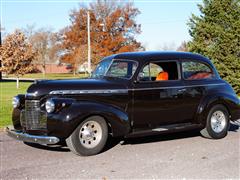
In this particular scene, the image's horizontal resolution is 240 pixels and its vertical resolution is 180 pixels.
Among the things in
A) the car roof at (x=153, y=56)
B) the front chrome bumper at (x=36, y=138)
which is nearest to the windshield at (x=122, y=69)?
the car roof at (x=153, y=56)

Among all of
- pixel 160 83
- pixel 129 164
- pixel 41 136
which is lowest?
pixel 129 164

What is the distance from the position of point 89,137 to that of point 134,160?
2.96ft

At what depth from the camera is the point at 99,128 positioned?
6.78 m

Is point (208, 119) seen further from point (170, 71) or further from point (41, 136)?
point (41, 136)

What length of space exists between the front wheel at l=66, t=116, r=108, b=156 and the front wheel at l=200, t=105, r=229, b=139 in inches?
97.3

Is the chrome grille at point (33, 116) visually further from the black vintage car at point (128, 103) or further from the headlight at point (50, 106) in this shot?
the headlight at point (50, 106)

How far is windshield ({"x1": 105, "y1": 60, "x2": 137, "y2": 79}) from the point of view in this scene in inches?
295

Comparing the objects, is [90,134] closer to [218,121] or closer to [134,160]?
[134,160]

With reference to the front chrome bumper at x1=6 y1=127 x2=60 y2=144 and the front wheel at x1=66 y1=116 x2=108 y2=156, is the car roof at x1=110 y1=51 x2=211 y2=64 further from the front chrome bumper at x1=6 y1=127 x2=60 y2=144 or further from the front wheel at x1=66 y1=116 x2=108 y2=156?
the front chrome bumper at x1=6 y1=127 x2=60 y2=144

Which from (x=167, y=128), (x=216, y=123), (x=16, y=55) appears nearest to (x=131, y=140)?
(x=167, y=128)

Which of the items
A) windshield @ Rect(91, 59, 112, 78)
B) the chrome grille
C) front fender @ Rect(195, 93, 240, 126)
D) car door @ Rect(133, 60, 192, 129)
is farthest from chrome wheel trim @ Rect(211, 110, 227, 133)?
the chrome grille

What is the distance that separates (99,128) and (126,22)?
137 feet

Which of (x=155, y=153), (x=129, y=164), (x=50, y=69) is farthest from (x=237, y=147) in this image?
(x=50, y=69)

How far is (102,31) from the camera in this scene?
150 feet
